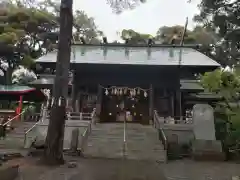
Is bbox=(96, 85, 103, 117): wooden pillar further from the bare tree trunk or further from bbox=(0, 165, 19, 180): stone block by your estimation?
bbox=(0, 165, 19, 180): stone block

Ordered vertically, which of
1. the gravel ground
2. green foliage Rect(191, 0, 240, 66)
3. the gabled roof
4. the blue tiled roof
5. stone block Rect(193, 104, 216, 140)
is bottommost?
the gravel ground

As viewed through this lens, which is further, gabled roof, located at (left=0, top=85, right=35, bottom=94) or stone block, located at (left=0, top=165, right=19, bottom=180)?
gabled roof, located at (left=0, top=85, right=35, bottom=94)

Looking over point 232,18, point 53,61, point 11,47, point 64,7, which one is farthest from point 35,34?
point 232,18

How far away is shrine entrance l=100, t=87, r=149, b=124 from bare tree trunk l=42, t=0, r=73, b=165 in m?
11.3

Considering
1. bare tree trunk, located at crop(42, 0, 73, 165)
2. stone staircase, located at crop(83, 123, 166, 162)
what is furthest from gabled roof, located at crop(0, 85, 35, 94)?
bare tree trunk, located at crop(42, 0, 73, 165)

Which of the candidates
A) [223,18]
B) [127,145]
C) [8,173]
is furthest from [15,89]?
[223,18]

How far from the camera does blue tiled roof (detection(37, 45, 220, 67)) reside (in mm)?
20625

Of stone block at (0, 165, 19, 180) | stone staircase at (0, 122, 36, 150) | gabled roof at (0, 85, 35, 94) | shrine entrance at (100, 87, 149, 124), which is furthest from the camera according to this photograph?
gabled roof at (0, 85, 35, 94)

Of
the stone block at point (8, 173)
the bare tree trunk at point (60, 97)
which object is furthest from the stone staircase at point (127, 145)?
the stone block at point (8, 173)

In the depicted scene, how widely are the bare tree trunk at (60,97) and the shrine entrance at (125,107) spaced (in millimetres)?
11252

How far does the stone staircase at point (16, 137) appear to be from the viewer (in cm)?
1523

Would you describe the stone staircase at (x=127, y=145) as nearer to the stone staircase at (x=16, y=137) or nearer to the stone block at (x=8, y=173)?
the stone staircase at (x=16, y=137)

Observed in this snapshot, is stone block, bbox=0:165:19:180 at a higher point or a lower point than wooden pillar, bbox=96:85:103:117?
lower

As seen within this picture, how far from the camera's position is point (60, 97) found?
35.3 ft
